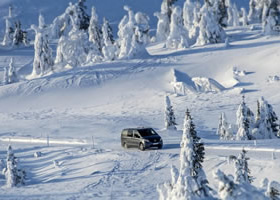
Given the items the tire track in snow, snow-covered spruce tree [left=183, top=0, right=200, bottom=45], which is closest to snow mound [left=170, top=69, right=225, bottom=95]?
snow-covered spruce tree [left=183, top=0, right=200, bottom=45]

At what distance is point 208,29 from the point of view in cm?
7850

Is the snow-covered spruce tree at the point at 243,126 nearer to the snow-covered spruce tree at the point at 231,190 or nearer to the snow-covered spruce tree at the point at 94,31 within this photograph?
the snow-covered spruce tree at the point at 231,190

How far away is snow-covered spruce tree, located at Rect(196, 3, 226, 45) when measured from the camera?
77.8m

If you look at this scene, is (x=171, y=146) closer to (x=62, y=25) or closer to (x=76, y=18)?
(x=76, y=18)

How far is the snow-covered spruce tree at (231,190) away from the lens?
29.3 feet

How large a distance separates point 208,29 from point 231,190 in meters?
71.1

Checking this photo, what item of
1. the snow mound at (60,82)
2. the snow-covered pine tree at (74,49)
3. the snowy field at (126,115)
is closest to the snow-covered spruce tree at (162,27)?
the snowy field at (126,115)

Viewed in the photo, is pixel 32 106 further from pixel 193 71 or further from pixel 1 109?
pixel 193 71

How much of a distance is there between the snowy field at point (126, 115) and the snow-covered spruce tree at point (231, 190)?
10.9m

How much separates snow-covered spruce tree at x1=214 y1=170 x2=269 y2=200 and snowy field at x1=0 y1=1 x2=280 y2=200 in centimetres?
1091

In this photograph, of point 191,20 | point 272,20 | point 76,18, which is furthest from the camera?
point 76,18

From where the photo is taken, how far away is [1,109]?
206 ft

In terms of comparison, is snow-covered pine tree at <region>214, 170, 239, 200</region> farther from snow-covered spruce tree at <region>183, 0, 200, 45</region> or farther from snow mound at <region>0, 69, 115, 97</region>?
snow-covered spruce tree at <region>183, 0, 200, 45</region>

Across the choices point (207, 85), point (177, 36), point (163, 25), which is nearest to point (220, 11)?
point (163, 25)
